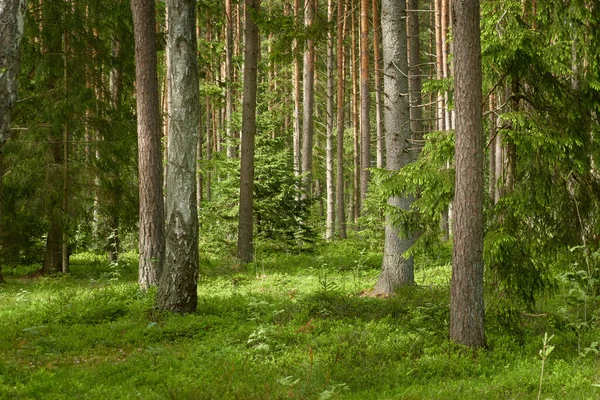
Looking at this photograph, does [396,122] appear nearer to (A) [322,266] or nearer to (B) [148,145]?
(B) [148,145]

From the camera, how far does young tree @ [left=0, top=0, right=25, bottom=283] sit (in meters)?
4.34

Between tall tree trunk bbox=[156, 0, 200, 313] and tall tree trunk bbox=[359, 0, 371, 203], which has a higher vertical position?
tall tree trunk bbox=[359, 0, 371, 203]

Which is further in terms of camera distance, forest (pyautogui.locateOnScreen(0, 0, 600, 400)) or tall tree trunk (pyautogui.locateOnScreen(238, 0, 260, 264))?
tall tree trunk (pyautogui.locateOnScreen(238, 0, 260, 264))

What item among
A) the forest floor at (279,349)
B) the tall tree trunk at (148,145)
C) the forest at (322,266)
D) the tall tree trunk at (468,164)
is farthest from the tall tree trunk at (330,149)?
the tall tree trunk at (468,164)

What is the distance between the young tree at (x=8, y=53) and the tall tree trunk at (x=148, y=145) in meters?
6.92

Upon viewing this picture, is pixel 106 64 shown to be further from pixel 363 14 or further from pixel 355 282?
pixel 363 14

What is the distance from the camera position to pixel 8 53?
4.37m

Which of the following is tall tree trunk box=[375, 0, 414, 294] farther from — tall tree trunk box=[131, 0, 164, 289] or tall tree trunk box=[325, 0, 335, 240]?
tall tree trunk box=[325, 0, 335, 240]

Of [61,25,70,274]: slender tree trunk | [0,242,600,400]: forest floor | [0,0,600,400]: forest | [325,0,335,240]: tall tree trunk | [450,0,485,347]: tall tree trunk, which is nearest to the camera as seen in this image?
[0,242,600,400]: forest floor

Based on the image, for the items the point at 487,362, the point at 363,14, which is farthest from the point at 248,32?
the point at 487,362

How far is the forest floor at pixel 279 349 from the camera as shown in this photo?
6.03 metres

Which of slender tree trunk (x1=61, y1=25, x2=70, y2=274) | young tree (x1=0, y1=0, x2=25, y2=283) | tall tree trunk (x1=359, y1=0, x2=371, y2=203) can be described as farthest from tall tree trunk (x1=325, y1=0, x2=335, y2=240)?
young tree (x1=0, y1=0, x2=25, y2=283)

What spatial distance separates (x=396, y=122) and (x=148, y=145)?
16.5 feet

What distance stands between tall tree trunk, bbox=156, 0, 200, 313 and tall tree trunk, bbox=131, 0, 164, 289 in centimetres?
190
